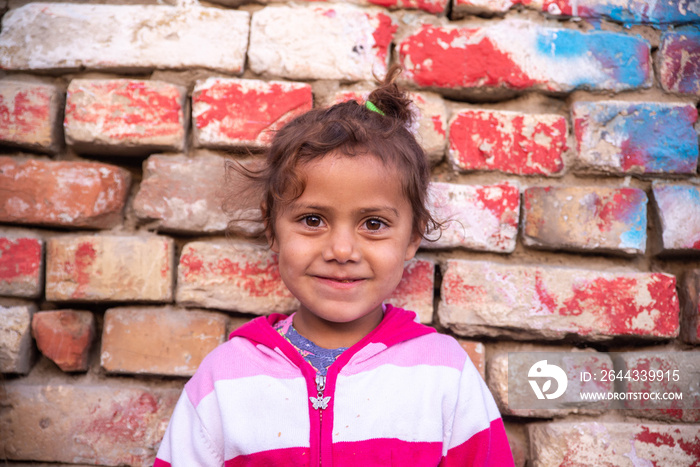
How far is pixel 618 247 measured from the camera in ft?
4.05

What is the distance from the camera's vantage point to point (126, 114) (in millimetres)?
1258

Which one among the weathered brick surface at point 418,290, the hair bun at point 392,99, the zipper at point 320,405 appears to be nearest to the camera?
the zipper at point 320,405

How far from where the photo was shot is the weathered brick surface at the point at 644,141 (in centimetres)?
125

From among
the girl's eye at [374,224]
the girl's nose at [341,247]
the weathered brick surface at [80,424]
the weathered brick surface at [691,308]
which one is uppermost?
the girl's eye at [374,224]

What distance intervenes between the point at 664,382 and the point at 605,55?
80 centimetres

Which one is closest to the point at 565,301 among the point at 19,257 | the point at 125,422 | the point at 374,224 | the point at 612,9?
the point at 374,224

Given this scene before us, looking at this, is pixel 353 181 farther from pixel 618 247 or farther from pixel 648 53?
pixel 648 53

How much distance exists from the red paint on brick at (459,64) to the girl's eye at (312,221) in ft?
1.47

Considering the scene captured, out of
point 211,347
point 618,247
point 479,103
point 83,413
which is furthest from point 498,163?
point 83,413

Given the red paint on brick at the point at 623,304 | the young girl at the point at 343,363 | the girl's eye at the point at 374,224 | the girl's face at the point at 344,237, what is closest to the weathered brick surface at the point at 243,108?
the young girl at the point at 343,363

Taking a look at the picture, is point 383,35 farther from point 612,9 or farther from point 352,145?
point 612,9

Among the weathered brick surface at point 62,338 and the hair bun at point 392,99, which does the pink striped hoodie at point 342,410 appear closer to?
the weathered brick surface at point 62,338

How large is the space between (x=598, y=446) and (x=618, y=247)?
0.47 meters

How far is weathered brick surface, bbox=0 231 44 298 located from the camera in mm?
1226
